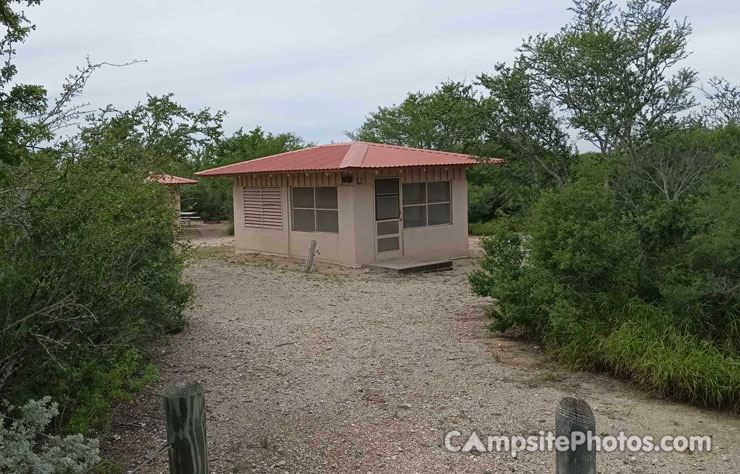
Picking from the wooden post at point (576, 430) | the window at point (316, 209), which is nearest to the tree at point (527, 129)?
the window at point (316, 209)

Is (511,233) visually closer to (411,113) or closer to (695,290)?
(695,290)

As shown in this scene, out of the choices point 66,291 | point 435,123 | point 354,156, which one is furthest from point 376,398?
point 435,123

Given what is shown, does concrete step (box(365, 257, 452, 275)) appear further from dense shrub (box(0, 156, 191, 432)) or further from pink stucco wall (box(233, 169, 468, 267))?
dense shrub (box(0, 156, 191, 432))

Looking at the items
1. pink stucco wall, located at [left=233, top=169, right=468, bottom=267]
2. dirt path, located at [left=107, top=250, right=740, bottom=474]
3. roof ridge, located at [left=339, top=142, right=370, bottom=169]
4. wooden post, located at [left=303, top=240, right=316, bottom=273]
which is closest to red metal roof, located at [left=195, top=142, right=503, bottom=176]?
roof ridge, located at [left=339, top=142, right=370, bottom=169]

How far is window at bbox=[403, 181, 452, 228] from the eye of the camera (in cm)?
1583

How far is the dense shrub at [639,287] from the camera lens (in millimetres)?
6184

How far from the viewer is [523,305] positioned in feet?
26.0

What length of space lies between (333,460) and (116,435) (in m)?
1.62

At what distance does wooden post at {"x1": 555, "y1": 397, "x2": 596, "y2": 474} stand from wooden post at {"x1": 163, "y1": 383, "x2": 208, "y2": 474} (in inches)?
63.4

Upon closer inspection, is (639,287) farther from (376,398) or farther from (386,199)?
(386,199)

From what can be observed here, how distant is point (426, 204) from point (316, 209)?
253 cm

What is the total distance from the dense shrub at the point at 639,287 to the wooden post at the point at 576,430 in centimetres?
340

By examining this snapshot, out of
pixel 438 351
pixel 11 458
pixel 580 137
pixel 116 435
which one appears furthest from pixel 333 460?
pixel 580 137

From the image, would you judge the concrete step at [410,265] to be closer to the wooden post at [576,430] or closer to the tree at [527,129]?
the tree at [527,129]
